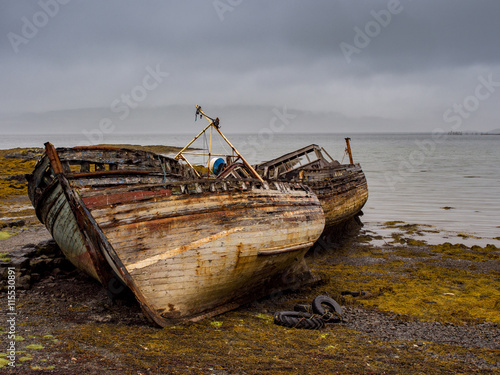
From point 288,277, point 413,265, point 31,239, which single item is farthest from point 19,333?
point 413,265

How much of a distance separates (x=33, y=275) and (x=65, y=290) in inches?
39.1

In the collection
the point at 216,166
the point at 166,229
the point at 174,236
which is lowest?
the point at 174,236

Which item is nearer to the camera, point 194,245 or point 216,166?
point 194,245

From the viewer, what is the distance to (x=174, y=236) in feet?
23.7

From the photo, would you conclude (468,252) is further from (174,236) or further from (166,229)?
(166,229)

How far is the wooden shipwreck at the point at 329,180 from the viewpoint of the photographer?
15.4 m

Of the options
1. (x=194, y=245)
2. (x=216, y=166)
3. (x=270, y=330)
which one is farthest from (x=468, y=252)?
(x=194, y=245)

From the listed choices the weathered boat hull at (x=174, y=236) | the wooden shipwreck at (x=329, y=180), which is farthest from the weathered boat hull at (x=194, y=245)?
the wooden shipwreck at (x=329, y=180)

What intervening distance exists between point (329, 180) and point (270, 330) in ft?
30.5

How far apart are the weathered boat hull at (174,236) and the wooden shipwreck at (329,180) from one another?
5936 mm

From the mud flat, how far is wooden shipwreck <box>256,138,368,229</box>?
3.67 m

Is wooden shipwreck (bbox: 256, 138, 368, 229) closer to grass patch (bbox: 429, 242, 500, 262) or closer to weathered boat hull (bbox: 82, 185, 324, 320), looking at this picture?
grass patch (bbox: 429, 242, 500, 262)

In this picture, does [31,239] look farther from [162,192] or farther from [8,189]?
[8,189]

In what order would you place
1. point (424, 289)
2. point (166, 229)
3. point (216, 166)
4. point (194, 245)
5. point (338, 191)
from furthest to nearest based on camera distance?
point (338, 191) < point (216, 166) < point (424, 289) < point (194, 245) < point (166, 229)
